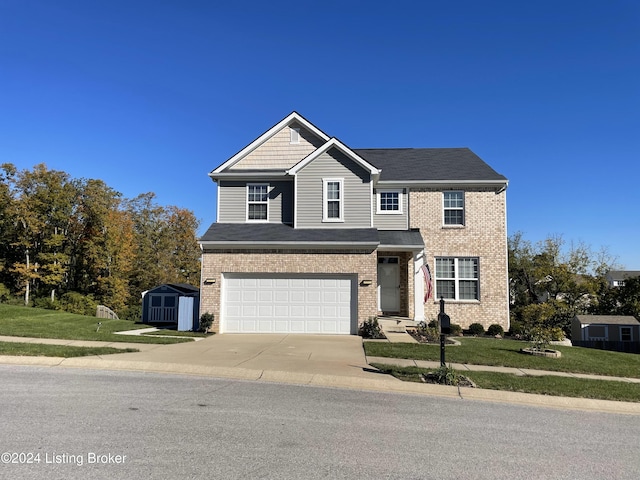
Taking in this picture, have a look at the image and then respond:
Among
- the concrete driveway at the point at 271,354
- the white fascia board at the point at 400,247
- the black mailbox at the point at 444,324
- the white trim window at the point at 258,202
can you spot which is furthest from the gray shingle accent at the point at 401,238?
the black mailbox at the point at 444,324

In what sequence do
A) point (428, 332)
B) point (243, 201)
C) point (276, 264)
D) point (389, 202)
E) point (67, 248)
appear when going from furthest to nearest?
point (67, 248) → point (389, 202) → point (243, 201) → point (276, 264) → point (428, 332)

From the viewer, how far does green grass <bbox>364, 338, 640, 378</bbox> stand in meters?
11.2

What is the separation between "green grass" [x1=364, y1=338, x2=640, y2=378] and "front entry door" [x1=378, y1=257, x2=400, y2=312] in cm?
588

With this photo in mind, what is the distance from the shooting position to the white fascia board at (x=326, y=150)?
59.8ft

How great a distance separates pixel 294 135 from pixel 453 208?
828 cm

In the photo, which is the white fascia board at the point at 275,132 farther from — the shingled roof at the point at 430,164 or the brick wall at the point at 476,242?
the brick wall at the point at 476,242

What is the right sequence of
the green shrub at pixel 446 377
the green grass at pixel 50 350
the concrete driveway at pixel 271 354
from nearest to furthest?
1. the green shrub at pixel 446 377
2. the concrete driveway at pixel 271 354
3. the green grass at pixel 50 350

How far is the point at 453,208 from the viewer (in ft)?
68.1

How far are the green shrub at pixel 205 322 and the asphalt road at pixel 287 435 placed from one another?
8.50 meters

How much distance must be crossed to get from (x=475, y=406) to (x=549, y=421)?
1.17 m

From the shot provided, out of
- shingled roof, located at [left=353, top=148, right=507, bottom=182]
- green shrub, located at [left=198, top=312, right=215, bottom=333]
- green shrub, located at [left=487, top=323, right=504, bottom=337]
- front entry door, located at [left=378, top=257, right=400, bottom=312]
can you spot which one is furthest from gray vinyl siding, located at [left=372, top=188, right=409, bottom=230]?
green shrub, located at [left=198, top=312, right=215, bottom=333]

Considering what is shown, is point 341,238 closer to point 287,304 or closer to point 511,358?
point 287,304

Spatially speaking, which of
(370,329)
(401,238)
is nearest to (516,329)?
(401,238)

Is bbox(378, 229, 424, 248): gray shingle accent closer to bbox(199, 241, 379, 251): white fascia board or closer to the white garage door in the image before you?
bbox(199, 241, 379, 251): white fascia board
